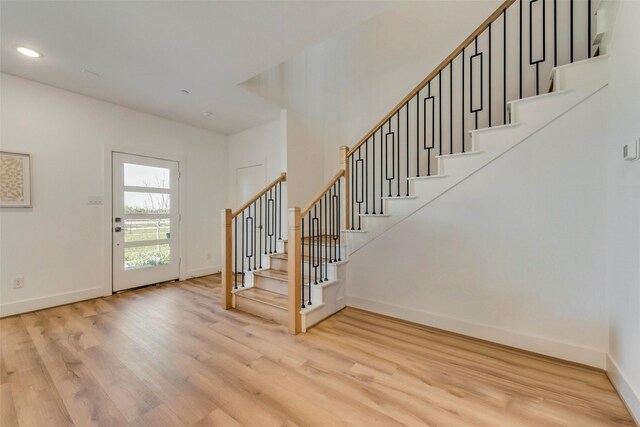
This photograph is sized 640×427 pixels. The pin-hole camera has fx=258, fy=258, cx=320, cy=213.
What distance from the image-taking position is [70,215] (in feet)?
11.0

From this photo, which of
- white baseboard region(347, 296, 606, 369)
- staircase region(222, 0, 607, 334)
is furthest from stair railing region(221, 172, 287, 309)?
white baseboard region(347, 296, 606, 369)

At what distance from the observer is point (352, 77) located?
13.2 feet

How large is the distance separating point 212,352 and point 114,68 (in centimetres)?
313


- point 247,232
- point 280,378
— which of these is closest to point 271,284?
point 247,232

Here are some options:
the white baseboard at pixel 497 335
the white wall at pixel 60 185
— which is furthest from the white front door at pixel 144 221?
the white baseboard at pixel 497 335

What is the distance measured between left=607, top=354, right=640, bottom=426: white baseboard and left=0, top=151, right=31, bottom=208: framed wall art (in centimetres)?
554

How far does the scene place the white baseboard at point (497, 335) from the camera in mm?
1919

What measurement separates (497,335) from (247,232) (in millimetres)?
3152

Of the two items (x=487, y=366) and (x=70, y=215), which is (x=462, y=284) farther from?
(x=70, y=215)

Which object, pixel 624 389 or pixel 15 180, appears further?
pixel 15 180

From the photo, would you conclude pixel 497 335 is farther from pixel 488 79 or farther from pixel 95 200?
pixel 95 200

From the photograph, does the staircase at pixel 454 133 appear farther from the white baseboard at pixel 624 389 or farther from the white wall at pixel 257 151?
the white baseboard at pixel 624 389

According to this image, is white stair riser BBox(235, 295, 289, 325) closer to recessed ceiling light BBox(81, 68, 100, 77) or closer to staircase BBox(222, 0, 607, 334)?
staircase BBox(222, 0, 607, 334)

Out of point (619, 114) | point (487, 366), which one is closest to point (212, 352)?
point (487, 366)
